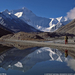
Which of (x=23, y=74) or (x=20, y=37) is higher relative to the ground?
(x=20, y=37)

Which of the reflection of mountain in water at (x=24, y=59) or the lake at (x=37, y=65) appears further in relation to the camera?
the reflection of mountain in water at (x=24, y=59)

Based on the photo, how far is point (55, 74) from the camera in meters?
8.09

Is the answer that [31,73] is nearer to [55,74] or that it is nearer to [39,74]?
[39,74]

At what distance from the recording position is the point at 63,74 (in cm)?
805

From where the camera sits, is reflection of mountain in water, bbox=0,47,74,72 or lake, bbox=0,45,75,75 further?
reflection of mountain in water, bbox=0,47,74,72

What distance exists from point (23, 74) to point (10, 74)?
930 mm

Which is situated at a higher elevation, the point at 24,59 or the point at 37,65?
the point at 24,59

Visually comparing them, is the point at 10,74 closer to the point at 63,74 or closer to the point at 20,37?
the point at 63,74

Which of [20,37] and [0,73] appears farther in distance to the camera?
[20,37]

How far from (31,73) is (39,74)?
0.66 m

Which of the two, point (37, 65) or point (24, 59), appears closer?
point (37, 65)

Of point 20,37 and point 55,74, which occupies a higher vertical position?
point 20,37

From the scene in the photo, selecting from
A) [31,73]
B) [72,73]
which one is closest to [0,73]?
[31,73]

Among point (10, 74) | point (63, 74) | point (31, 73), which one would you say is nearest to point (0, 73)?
point (10, 74)
